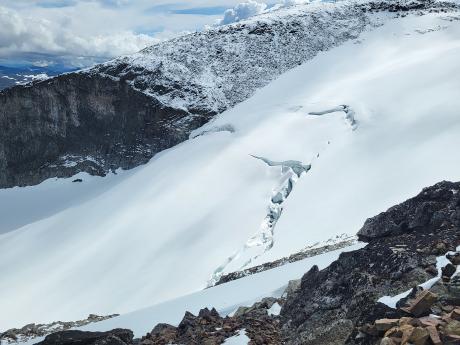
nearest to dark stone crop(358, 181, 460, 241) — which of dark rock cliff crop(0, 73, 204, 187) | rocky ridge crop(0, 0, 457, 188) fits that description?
rocky ridge crop(0, 0, 457, 188)

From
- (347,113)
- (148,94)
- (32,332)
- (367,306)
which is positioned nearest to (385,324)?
(367,306)

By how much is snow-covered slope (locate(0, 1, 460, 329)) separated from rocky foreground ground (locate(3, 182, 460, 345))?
582 inches

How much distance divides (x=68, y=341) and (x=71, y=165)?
227ft

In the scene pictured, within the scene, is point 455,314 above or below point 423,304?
above

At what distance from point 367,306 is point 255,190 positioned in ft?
108

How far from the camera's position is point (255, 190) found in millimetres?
42000

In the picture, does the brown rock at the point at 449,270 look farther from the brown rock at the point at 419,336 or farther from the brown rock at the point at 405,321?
the brown rock at the point at 419,336

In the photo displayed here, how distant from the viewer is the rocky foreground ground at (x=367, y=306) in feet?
24.9

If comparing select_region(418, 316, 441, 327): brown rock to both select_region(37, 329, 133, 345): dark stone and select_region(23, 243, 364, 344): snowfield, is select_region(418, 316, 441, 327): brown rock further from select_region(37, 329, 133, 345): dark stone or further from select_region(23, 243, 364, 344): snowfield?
select_region(37, 329, 133, 345): dark stone

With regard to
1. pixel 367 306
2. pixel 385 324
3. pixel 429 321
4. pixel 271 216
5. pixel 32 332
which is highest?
pixel 429 321

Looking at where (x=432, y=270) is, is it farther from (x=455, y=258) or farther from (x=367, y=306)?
(x=367, y=306)

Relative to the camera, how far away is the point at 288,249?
98.5ft

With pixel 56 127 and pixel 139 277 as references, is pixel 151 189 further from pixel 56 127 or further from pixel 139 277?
pixel 56 127

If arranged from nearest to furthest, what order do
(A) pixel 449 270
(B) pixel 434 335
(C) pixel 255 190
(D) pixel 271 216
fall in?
(B) pixel 434 335 → (A) pixel 449 270 → (D) pixel 271 216 → (C) pixel 255 190
